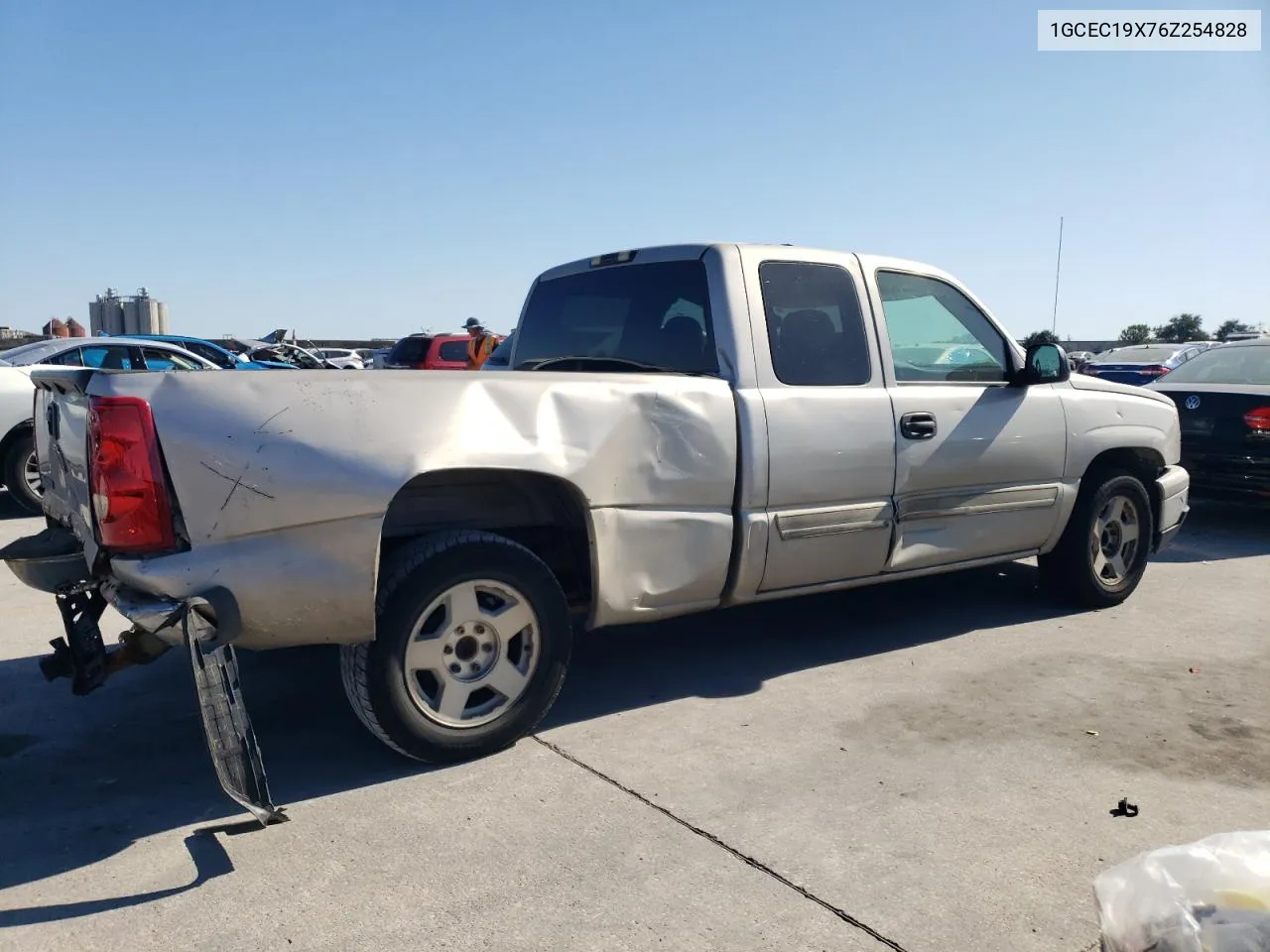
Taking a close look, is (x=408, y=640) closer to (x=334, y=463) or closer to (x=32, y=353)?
(x=334, y=463)

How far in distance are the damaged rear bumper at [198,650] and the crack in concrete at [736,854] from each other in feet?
3.56

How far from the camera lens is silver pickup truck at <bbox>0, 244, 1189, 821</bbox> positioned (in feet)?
10.4

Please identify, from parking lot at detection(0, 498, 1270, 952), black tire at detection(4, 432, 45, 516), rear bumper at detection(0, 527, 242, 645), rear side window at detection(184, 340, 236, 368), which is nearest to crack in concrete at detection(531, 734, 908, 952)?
parking lot at detection(0, 498, 1270, 952)

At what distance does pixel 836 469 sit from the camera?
4.54 metres

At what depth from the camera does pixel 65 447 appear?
3662 millimetres

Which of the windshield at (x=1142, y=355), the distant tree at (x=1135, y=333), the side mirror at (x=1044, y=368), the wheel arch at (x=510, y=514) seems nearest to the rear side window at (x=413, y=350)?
the windshield at (x=1142, y=355)

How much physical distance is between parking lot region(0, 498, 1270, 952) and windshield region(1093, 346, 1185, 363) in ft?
36.7

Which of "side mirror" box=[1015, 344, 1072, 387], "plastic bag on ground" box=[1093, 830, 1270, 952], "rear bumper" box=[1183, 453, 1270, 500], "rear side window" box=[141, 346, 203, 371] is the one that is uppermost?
"rear side window" box=[141, 346, 203, 371]

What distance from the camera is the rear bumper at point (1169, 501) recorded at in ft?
20.1

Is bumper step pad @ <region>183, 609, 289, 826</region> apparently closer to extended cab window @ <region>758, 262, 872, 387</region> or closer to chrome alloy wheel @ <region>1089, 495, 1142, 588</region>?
extended cab window @ <region>758, 262, 872, 387</region>

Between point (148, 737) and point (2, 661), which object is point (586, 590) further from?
point (2, 661)

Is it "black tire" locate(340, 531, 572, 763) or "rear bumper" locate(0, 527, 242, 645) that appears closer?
"rear bumper" locate(0, 527, 242, 645)

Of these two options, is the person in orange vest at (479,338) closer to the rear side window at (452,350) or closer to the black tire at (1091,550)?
the rear side window at (452,350)

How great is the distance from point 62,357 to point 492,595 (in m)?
8.75
